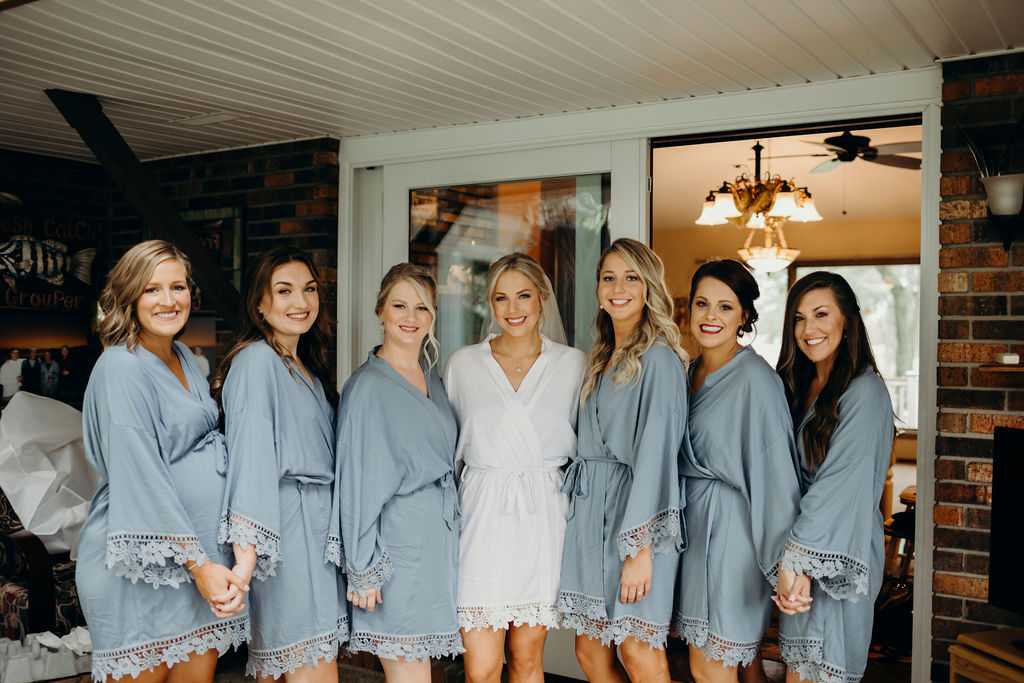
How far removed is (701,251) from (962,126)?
6.00m

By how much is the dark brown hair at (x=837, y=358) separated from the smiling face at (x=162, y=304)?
5.50 feet

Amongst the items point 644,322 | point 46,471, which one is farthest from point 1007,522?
point 46,471

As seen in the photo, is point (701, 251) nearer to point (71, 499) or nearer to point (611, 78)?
point (611, 78)

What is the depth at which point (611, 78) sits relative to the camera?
3072 millimetres

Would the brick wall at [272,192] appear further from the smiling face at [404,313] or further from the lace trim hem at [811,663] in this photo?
the lace trim hem at [811,663]

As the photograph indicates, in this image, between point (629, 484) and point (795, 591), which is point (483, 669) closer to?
point (629, 484)

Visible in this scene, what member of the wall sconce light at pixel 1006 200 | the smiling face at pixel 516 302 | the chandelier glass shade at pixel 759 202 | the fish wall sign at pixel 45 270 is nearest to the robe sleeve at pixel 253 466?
the smiling face at pixel 516 302

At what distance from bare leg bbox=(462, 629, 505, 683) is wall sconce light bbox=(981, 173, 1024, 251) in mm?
2001

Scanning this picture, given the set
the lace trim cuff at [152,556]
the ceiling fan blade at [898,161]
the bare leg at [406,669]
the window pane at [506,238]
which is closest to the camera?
the lace trim cuff at [152,556]

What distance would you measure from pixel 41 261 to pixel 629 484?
361 centimetres

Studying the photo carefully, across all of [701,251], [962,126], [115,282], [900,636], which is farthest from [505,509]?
[701,251]

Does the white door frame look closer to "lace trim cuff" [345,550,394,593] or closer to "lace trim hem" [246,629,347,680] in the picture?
"lace trim cuff" [345,550,394,593]

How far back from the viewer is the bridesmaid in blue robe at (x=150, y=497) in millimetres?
2119

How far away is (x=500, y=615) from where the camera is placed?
2570 mm
